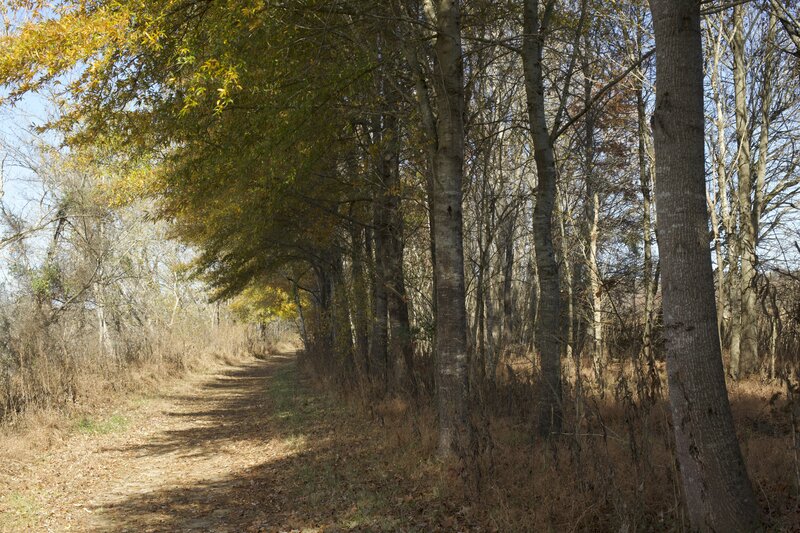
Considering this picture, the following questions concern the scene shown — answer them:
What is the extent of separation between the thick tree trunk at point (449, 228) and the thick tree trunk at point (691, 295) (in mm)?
3956

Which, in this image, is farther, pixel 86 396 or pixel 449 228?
pixel 86 396

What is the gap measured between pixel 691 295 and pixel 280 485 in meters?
6.51

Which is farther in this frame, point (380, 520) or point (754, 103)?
point (754, 103)

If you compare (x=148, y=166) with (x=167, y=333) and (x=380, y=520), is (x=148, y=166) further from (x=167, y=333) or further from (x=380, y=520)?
(x=167, y=333)

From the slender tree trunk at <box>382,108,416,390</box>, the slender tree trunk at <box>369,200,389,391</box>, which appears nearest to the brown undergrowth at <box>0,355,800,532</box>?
the slender tree trunk at <box>369,200,389,391</box>

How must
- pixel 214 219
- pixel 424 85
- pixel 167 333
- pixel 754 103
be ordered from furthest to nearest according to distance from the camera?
pixel 167 333
pixel 754 103
pixel 214 219
pixel 424 85

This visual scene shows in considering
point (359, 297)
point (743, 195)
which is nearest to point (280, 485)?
point (359, 297)

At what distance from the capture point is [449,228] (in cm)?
780

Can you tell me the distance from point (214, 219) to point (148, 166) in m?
3.93

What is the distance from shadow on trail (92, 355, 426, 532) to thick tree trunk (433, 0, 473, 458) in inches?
53.2

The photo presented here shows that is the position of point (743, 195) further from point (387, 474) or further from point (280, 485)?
point (280, 485)

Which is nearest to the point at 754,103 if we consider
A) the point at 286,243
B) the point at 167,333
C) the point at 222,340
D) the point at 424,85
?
the point at 424,85

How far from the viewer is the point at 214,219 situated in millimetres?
13367

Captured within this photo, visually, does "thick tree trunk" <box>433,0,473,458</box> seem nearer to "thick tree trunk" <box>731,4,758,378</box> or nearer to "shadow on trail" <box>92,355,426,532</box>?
"shadow on trail" <box>92,355,426,532</box>
